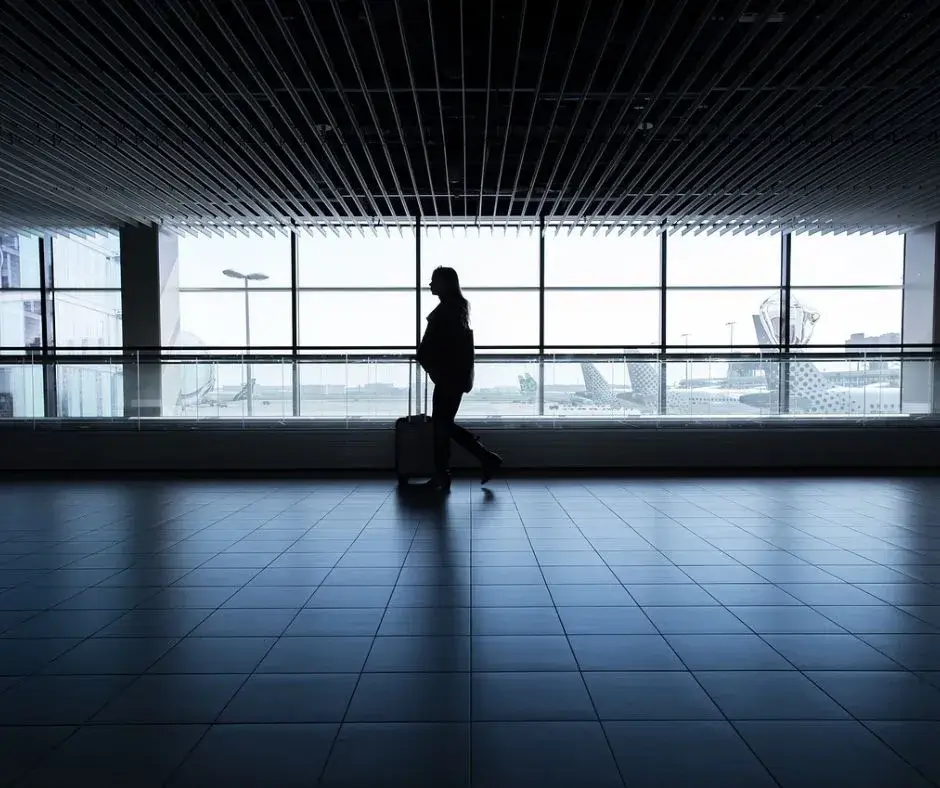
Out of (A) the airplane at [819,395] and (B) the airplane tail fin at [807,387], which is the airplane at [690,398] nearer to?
(A) the airplane at [819,395]

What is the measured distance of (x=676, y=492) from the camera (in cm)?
564

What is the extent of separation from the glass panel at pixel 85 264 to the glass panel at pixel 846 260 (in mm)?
10363

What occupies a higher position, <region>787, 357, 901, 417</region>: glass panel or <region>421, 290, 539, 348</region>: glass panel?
<region>421, 290, 539, 348</region>: glass panel

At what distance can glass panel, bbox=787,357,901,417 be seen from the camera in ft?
23.9

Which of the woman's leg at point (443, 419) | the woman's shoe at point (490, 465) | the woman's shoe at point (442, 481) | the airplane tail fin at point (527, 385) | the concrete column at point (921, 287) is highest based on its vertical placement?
the concrete column at point (921, 287)

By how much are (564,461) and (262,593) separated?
4442 millimetres

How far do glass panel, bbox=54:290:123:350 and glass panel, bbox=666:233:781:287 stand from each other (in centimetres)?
850

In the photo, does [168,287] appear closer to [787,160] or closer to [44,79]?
[44,79]

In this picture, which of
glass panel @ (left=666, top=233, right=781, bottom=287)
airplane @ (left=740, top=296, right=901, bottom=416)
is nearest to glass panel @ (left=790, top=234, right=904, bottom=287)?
glass panel @ (left=666, top=233, right=781, bottom=287)

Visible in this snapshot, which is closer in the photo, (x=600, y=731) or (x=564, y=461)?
(x=600, y=731)

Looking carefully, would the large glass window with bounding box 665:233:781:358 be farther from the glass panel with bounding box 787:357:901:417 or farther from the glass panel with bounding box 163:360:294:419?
the glass panel with bounding box 163:360:294:419

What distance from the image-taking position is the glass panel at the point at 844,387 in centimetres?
727

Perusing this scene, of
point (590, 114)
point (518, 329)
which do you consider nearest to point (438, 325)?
point (590, 114)

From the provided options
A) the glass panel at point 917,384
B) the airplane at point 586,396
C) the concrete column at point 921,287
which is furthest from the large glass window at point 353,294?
the concrete column at point 921,287
